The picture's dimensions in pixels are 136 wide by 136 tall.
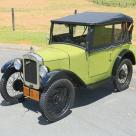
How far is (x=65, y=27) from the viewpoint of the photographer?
28.8 feet

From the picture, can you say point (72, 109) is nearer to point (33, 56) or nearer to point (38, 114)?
point (38, 114)

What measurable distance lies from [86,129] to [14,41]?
1030cm

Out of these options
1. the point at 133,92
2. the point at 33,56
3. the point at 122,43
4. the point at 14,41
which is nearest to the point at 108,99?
the point at 133,92

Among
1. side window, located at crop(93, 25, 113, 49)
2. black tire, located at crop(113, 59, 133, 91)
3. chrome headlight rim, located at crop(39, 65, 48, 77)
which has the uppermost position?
side window, located at crop(93, 25, 113, 49)

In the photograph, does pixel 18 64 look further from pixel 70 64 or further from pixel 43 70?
pixel 70 64

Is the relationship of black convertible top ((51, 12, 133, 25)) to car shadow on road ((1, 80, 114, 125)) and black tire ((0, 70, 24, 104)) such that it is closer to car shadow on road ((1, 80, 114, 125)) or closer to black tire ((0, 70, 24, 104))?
car shadow on road ((1, 80, 114, 125))

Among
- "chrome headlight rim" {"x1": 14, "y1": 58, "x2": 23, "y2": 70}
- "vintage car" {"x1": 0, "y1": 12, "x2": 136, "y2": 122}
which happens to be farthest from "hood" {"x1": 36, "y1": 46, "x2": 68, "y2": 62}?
"chrome headlight rim" {"x1": 14, "y1": 58, "x2": 23, "y2": 70}

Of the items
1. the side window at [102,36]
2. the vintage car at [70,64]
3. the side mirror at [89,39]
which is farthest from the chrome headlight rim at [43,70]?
the side window at [102,36]

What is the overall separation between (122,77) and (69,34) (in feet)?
6.09

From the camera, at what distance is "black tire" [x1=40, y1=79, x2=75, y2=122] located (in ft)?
23.8

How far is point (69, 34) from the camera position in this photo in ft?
28.7

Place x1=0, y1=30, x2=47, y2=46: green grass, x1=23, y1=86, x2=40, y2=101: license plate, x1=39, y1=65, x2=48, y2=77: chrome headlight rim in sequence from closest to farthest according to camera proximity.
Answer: x1=39, y1=65, x2=48, y2=77: chrome headlight rim, x1=23, y1=86, x2=40, y2=101: license plate, x1=0, y1=30, x2=47, y2=46: green grass

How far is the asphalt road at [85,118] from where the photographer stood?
7.07 metres

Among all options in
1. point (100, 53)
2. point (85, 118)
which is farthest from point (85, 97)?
point (85, 118)
